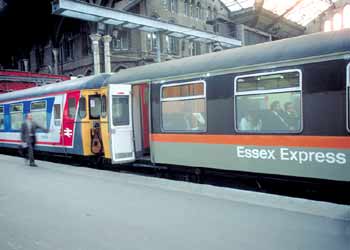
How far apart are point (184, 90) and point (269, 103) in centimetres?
242

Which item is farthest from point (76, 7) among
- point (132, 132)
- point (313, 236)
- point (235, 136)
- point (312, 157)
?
point (313, 236)

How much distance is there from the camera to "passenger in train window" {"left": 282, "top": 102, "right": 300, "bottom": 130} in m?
6.96

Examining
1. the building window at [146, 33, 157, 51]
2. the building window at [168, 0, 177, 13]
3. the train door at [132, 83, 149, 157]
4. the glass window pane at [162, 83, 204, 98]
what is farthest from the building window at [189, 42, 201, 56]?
the glass window pane at [162, 83, 204, 98]

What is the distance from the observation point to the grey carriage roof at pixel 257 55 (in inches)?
258

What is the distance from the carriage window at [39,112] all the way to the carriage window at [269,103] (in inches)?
364

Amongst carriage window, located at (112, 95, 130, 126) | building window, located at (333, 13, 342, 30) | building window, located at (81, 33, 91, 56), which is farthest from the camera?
building window, located at (333, 13, 342, 30)

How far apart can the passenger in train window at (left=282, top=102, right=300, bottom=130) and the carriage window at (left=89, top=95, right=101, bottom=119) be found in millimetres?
6550

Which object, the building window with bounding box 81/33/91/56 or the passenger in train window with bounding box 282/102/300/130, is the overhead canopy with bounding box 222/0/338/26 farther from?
the passenger in train window with bounding box 282/102/300/130

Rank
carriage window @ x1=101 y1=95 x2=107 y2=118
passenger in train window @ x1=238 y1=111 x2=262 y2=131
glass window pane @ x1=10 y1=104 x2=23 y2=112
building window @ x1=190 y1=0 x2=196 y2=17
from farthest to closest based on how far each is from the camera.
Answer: building window @ x1=190 y1=0 x2=196 y2=17 < glass window pane @ x1=10 y1=104 x2=23 y2=112 < carriage window @ x1=101 y1=95 x2=107 y2=118 < passenger in train window @ x1=238 y1=111 x2=262 y2=131

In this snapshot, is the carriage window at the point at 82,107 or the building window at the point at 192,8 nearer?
the carriage window at the point at 82,107

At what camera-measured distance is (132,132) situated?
429 inches

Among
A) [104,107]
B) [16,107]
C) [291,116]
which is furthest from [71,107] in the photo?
[291,116]

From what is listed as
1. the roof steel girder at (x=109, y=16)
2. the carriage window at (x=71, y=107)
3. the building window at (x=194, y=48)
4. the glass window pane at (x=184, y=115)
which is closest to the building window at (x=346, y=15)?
the building window at (x=194, y=48)

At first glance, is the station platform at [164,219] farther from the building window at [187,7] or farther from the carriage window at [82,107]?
the building window at [187,7]
